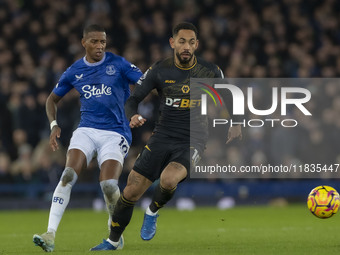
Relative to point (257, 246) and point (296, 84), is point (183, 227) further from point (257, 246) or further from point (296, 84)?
point (296, 84)

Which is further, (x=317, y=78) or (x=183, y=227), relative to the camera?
(x=317, y=78)

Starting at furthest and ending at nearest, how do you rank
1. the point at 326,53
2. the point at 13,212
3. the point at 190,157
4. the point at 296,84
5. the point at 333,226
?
1. the point at 326,53
2. the point at 296,84
3. the point at 13,212
4. the point at 333,226
5. the point at 190,157

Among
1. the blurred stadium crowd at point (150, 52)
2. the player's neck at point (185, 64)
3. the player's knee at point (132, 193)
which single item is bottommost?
the player's knee at point (132, 193)

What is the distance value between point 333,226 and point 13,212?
7.33m

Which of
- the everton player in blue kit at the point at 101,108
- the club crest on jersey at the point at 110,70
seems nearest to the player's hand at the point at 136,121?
the everton player in blue kit at the point at 101,108

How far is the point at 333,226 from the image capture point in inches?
479

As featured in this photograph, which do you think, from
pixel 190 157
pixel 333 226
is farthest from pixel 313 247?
pixel 333 226

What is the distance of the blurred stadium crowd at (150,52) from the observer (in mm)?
16719

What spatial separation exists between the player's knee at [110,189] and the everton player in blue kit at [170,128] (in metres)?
0.31

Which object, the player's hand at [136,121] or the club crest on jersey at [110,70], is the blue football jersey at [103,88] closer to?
the club crest on jersey at [110,70]

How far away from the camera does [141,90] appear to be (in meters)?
8.84

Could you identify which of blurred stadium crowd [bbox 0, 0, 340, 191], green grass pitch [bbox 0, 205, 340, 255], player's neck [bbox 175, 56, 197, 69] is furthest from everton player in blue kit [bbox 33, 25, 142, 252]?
blurred stadium crowd [bbox 0, 0, 340, 191]

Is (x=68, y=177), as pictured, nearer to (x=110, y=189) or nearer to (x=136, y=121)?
(x=110, y=189)

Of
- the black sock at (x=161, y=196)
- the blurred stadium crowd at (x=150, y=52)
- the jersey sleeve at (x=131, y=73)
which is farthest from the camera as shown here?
the blurred stadium crowd at (x=150, y=52)
